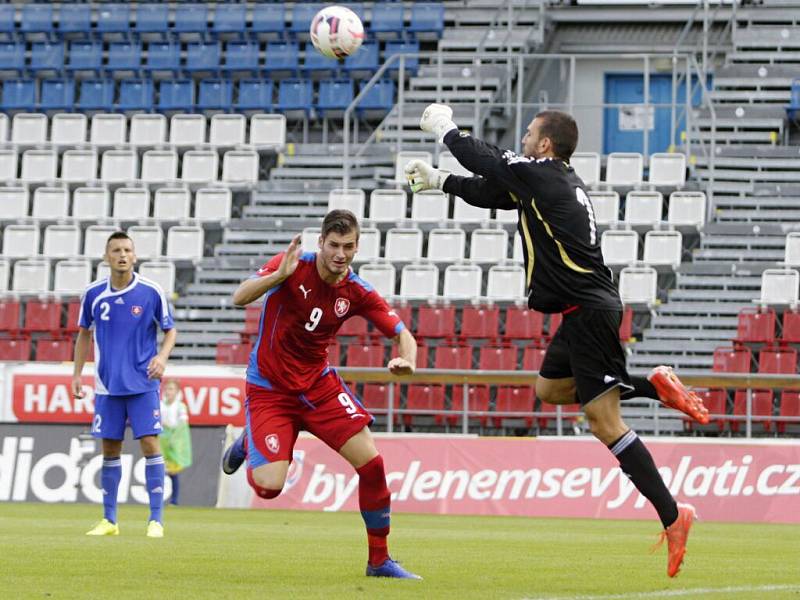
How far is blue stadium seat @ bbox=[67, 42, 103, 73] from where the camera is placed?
32.2m

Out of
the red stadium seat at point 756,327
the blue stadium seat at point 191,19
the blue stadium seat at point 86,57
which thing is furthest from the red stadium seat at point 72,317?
the red stadium seat at point 756,327

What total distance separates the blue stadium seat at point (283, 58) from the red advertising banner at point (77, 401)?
11.5m

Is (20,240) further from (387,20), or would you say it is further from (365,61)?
(387,20)

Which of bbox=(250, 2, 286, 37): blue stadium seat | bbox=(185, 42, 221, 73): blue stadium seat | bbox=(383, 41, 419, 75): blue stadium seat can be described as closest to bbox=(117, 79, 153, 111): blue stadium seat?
bbox=(185, 42, 221, 73): blue stadium seat

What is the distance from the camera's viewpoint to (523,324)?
24.3 metres

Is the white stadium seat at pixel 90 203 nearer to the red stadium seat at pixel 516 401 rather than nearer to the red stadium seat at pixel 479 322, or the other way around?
the red stadium seat at pixel 479 322

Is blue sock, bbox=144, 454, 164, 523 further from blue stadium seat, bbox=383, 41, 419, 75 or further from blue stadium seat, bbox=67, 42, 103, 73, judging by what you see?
blue stadium seat, bbox=67, 42, 103, 73

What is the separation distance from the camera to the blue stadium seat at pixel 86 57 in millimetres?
32219

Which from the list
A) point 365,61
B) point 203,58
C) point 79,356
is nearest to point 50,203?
point 203,58

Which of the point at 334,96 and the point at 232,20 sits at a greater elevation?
the point at 232,20

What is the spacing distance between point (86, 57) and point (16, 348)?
8863 millimetres

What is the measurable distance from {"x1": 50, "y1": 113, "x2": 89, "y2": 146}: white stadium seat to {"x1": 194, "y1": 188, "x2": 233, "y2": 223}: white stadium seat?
11.2 feet

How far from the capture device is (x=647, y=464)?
8258mm

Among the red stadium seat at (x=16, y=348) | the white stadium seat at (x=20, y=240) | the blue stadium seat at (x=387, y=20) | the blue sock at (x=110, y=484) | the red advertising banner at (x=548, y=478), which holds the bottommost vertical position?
the red advertising banner at (x=548, y=478)
